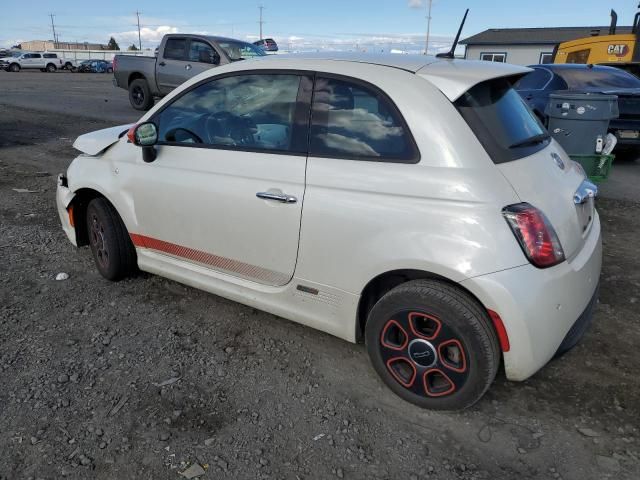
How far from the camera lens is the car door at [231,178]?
2812 mm

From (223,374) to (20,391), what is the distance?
107 cm

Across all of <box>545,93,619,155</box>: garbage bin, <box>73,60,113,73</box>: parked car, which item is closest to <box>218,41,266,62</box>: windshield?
<box>545,93,619,155</box>: garbage bin

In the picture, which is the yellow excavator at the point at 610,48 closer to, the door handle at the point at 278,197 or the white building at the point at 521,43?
the door handle at the point at 278,197

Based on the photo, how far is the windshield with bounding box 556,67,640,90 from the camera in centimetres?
845

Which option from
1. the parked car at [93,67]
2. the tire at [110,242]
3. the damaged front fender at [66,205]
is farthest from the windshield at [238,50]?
the parked car at [93,67]

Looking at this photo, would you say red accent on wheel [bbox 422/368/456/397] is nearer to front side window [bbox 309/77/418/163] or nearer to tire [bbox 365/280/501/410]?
tire [bbox 365/280/501/410]

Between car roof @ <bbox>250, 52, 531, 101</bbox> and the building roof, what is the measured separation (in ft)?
125

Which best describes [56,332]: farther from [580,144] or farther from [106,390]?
[580,144]

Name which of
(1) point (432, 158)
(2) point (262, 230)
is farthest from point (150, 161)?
(1) point (432, 158)

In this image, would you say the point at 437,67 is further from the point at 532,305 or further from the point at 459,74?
the point at 532,305

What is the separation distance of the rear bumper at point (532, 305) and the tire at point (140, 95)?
43.8 feet

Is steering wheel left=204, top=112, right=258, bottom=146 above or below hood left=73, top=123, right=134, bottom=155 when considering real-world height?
above

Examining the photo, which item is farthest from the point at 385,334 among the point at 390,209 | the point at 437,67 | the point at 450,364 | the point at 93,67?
the point at 93,67

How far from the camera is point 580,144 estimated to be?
618 centimetres
